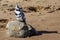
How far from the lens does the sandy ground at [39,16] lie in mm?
11566

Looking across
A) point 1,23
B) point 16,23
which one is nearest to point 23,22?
point 16,23

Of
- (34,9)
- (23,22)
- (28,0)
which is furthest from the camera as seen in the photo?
(28,0)

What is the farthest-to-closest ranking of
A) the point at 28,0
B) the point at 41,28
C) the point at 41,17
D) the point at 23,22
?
the point at 28,0
the point at 41,17
the point at 41,28
the point at 23,22

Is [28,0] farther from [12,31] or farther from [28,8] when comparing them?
[12,31]

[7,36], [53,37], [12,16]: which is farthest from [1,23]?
[53,37]

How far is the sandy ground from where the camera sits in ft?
37.9

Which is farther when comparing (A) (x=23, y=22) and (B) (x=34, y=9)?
(B) (x=34, y=9)

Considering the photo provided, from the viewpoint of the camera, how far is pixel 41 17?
567 inches

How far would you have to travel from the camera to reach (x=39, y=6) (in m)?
16.1

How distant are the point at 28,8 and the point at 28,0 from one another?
57.5 inches

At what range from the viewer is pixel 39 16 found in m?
14.6

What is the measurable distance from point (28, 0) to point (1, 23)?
427cm

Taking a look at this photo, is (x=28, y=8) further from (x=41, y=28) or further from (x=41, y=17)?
(x=41, y=28)

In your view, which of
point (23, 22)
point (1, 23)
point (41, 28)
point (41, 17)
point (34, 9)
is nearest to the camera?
point (23, 22)
